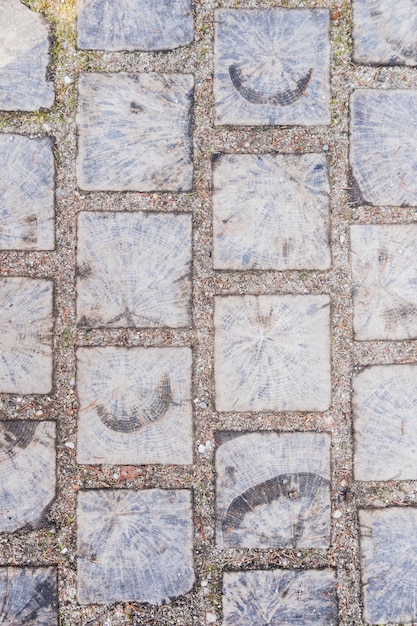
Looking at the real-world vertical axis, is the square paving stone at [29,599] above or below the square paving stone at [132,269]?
below

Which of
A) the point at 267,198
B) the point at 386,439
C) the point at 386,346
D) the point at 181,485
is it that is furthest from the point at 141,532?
the point at 267,198

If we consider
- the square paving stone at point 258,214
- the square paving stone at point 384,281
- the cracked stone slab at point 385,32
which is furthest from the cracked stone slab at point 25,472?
the cracked stone slab at point 385,32

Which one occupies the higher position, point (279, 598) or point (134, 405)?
point (134, 405)

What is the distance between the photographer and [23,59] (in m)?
1.95

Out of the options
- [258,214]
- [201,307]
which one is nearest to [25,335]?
[201,307]

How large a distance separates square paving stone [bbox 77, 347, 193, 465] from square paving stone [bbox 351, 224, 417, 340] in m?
0.78

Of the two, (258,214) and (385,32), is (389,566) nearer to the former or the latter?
(258,214)

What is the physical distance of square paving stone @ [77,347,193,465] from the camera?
1.94 m

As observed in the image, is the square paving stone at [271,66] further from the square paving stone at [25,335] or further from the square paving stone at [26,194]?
the square paving stone at [25,335]

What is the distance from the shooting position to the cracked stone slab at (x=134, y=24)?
6.34 feet

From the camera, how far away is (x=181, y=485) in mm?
1958

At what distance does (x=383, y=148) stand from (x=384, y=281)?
565 mm

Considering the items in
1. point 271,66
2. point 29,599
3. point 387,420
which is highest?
point 271,66

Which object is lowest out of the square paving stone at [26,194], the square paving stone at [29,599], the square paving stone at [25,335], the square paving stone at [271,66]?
the square paving stone at [29,599]
